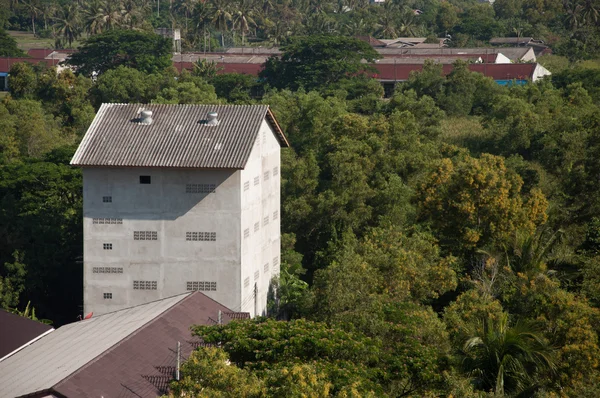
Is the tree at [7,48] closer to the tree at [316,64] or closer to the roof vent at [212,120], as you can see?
the tree at [316,64]

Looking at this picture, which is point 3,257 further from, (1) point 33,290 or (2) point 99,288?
(2) point 99,288

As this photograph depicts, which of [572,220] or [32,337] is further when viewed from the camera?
[572,220]

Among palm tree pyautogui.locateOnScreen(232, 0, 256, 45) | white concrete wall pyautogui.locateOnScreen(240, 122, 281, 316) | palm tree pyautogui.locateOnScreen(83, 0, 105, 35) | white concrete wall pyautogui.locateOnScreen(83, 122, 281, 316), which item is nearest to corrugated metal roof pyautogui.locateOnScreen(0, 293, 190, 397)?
white concrete wall pyautogui.locateOnScreen(83, 122, 281, 316)

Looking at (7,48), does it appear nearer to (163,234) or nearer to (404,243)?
(163,234)

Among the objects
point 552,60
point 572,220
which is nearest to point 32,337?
point 572,220

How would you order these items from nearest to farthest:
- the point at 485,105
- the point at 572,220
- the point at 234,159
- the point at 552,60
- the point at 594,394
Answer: the point at 594,394, the point at 234,159, the point at 572,220, the point at 485,105, the point at 552,60

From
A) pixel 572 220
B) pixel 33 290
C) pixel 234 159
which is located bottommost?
pixel 33 290

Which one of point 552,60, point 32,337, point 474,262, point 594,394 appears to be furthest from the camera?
point 552,60

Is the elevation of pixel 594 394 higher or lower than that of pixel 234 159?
lower
